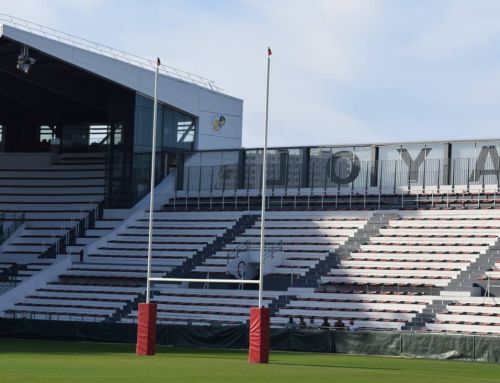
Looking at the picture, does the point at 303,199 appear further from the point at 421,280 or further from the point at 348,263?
the point at 421,280

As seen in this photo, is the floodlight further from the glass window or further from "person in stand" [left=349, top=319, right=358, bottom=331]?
"person in stand" [left=349, top=319, right=358, bottom=331]

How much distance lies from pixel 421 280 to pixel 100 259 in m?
14.1

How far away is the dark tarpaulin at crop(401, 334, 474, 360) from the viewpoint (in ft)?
107

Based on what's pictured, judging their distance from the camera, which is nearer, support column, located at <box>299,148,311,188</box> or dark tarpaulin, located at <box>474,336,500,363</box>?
dark tarpaulin, located at <box>474,336,500,363</box>

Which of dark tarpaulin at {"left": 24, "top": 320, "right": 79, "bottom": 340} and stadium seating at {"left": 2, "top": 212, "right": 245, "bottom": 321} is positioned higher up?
stadium seating at {"left": 2, "top": 212, "right": 245, "bottom": 321}

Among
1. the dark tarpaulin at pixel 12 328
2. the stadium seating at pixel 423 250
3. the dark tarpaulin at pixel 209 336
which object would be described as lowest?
the dark tarpaulin at pixel 12 328

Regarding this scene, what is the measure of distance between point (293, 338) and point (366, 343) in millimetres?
2403

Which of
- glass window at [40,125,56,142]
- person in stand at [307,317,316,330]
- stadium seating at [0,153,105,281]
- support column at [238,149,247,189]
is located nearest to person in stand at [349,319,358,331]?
person in stand at [307,317,316,330]

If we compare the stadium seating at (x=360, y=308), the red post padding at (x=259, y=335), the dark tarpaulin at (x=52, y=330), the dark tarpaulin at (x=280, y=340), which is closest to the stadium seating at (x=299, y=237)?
the stadium seating at (x=360, y=308)

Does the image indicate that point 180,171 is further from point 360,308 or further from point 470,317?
point 470,317

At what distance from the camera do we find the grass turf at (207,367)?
2308 cm

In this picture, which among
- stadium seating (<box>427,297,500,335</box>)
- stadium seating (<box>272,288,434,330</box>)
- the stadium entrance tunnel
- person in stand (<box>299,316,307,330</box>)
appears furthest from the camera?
the stadium entrance tunnel

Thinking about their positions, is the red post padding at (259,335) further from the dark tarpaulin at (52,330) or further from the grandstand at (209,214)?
the dark tarpaulin at (52,330)

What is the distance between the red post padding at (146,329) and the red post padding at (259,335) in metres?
3.33
